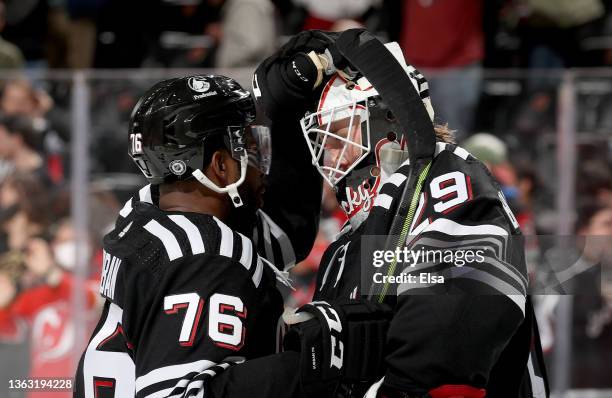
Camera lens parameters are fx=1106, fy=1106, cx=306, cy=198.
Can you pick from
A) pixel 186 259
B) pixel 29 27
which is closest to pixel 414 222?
pixel 186 259

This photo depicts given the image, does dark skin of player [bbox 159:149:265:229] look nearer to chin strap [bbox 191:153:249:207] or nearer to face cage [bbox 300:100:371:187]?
chin strap [bbox 191:153:249:207]

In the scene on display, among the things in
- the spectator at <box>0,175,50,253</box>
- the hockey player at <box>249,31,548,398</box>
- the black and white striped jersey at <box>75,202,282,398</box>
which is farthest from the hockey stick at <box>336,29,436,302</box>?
the spectator at <box>0,175,50,253</box>

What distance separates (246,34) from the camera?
6.29 metres

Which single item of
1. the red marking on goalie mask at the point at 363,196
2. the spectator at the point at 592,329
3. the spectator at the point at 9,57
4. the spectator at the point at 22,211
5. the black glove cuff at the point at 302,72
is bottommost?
the spectator at the point at 592,329

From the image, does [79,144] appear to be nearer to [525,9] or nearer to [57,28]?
[57,28]

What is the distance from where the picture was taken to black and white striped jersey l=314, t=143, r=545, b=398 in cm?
244

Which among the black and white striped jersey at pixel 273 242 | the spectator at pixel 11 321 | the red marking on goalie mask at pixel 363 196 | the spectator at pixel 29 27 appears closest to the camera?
the red marking on goalie mask at pixel 363 196

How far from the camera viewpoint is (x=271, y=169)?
3.41 meters

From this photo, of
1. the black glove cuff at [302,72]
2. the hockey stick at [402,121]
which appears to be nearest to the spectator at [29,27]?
the black glove cuff at [302,72]

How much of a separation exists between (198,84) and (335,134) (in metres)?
0.39

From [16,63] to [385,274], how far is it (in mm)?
4225

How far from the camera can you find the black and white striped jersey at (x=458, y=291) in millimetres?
2438

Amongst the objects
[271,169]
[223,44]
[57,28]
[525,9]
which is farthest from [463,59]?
[271,169]

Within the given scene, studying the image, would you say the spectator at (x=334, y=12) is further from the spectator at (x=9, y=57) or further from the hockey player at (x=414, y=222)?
the hockey player at (x=414, y=222)
